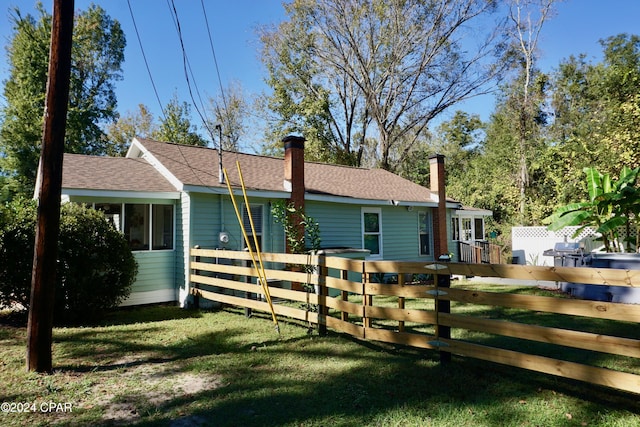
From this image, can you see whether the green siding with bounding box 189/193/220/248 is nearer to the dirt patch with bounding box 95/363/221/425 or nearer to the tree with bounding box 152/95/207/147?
the dirt patch with bounding box 95/363/221/425

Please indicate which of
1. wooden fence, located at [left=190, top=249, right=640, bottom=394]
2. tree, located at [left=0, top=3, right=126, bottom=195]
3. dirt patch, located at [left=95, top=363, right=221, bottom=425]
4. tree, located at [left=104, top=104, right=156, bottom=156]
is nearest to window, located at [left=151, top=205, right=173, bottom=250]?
wooden fence, located at [left=190, top=249, right=640, bottom=394]

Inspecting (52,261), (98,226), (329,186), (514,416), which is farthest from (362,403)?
(329,186)

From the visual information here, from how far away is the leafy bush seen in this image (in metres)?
A: 7.09

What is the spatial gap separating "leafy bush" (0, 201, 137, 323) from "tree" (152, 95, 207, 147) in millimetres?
22795

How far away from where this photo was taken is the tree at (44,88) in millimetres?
24938

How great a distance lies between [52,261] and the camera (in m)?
4.77

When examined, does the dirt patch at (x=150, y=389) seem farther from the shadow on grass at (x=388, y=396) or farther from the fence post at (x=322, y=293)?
the fence post at (x=322, y=293)

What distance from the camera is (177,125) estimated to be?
30.0m

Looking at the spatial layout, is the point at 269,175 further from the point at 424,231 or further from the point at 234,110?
the point at 234,110

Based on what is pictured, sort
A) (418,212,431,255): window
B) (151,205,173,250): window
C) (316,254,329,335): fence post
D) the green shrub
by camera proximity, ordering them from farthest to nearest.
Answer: (418,212,431,255): window
(151,205,173,250): window
the green shrub
(316,254,329,335): fence post

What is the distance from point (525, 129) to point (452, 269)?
23735 millimetres

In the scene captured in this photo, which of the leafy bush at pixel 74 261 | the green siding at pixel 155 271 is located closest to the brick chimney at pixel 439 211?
the green siding at pixel 155 271

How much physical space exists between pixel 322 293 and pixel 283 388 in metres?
2.16

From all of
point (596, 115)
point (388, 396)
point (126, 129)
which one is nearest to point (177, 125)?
point (126, 129)
